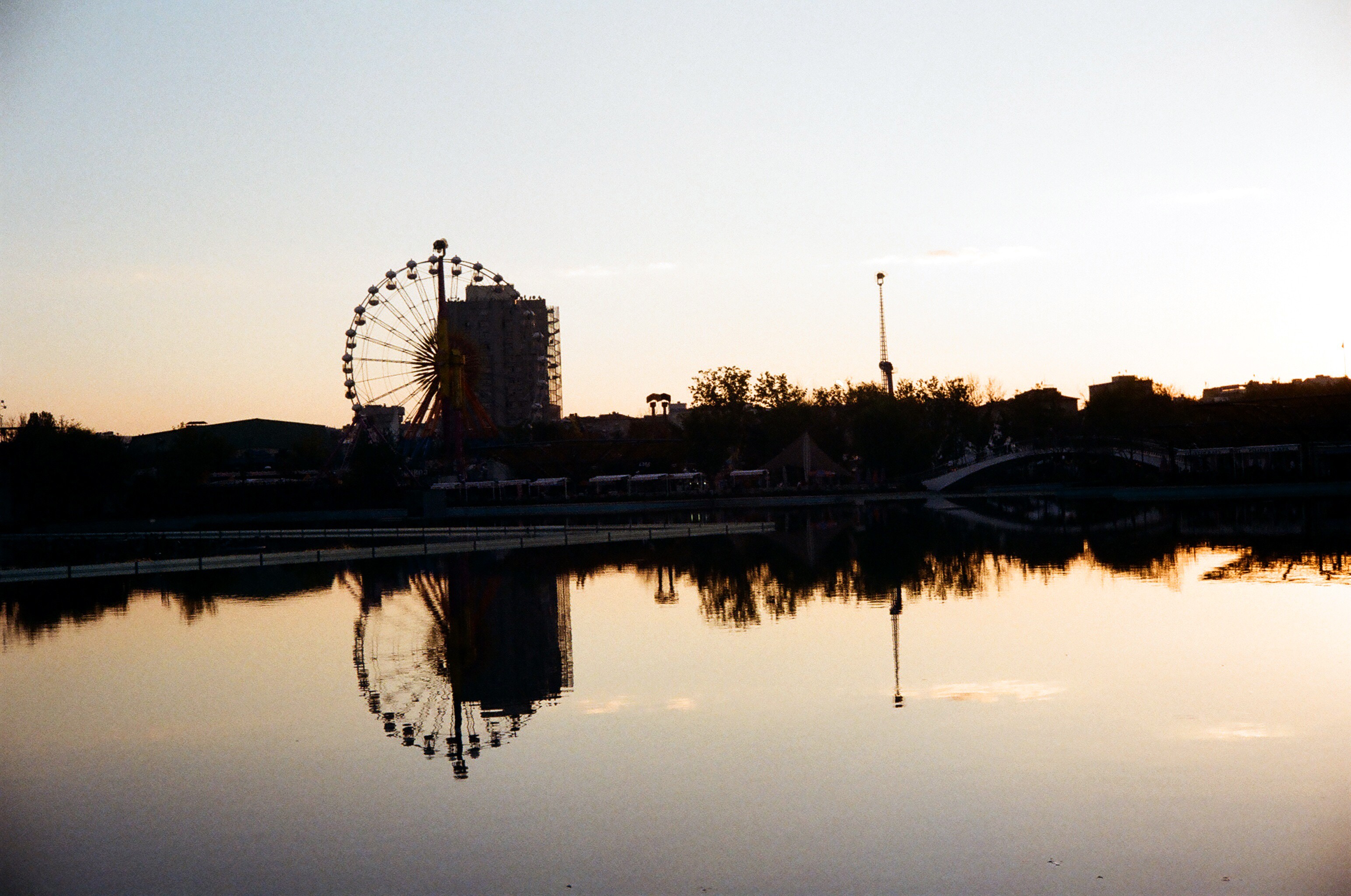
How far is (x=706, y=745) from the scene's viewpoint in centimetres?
1330

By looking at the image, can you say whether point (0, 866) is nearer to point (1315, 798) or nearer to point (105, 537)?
point (1315, 798)

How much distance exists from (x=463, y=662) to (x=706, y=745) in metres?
7.01

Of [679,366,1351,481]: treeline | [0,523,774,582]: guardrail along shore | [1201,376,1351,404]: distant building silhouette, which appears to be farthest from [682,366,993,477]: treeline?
[0,523,774,582]: guardrail along shore

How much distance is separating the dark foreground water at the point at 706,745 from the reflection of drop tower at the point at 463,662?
10 cm

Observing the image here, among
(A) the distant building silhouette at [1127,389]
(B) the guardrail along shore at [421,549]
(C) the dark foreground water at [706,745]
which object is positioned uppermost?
(A) the distant building silhouette at [1127,389]

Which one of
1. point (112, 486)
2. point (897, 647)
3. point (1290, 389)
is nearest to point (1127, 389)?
point (1290, 389)

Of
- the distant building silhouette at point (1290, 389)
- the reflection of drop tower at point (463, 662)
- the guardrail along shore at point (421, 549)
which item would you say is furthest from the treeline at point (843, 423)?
the reflection of drop tower at point (463, 662)

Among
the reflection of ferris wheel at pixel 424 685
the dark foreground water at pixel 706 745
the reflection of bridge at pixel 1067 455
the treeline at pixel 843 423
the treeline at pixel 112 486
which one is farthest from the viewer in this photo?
the treeline at pixel 843 423

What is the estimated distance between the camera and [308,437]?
152375 millimetres

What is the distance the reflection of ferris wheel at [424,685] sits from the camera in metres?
14.2

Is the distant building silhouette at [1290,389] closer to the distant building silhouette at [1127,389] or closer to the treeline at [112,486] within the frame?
the distant building silhouette at [1127,389]

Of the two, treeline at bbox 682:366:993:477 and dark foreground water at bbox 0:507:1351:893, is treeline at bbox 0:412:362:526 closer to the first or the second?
treeline at bbox 682:366:993:477

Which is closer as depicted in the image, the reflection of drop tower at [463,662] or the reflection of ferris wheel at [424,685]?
the reflection of ferris wheel at [424,685]

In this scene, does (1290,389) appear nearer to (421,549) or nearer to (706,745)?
(421,549)
